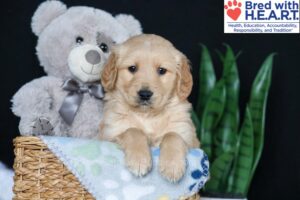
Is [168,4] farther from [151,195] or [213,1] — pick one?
[151,195]

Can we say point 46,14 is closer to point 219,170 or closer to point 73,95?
point 73,95

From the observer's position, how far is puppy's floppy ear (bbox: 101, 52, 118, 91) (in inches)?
86.0

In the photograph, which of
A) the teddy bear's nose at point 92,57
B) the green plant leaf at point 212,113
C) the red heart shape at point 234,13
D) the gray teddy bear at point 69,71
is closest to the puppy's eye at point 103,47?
the gray teddy bear at point 69,71

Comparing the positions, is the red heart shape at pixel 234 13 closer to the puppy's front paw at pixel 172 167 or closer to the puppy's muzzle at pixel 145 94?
the puppy's muzzle at pixel 145 94

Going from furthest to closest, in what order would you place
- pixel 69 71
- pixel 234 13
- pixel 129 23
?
1. pixel 234 13
2. pixel 129 23
3. pixel 69 71

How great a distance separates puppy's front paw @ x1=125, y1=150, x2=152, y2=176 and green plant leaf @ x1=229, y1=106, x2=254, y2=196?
1.09m

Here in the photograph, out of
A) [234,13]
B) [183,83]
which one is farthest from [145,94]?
[234,13]

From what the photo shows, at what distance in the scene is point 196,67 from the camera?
127 inches

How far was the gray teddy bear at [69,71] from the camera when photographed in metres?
2.28

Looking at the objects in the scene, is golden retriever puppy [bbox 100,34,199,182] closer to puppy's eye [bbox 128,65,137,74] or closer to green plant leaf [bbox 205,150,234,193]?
puppy's eye [bbox 128,65,137,74]

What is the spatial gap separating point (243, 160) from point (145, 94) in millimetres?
993

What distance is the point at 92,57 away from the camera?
91.4 inches

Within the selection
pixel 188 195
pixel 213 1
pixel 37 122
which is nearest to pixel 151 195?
pixel 188 195

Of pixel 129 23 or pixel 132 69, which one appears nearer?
pixel 132 69
